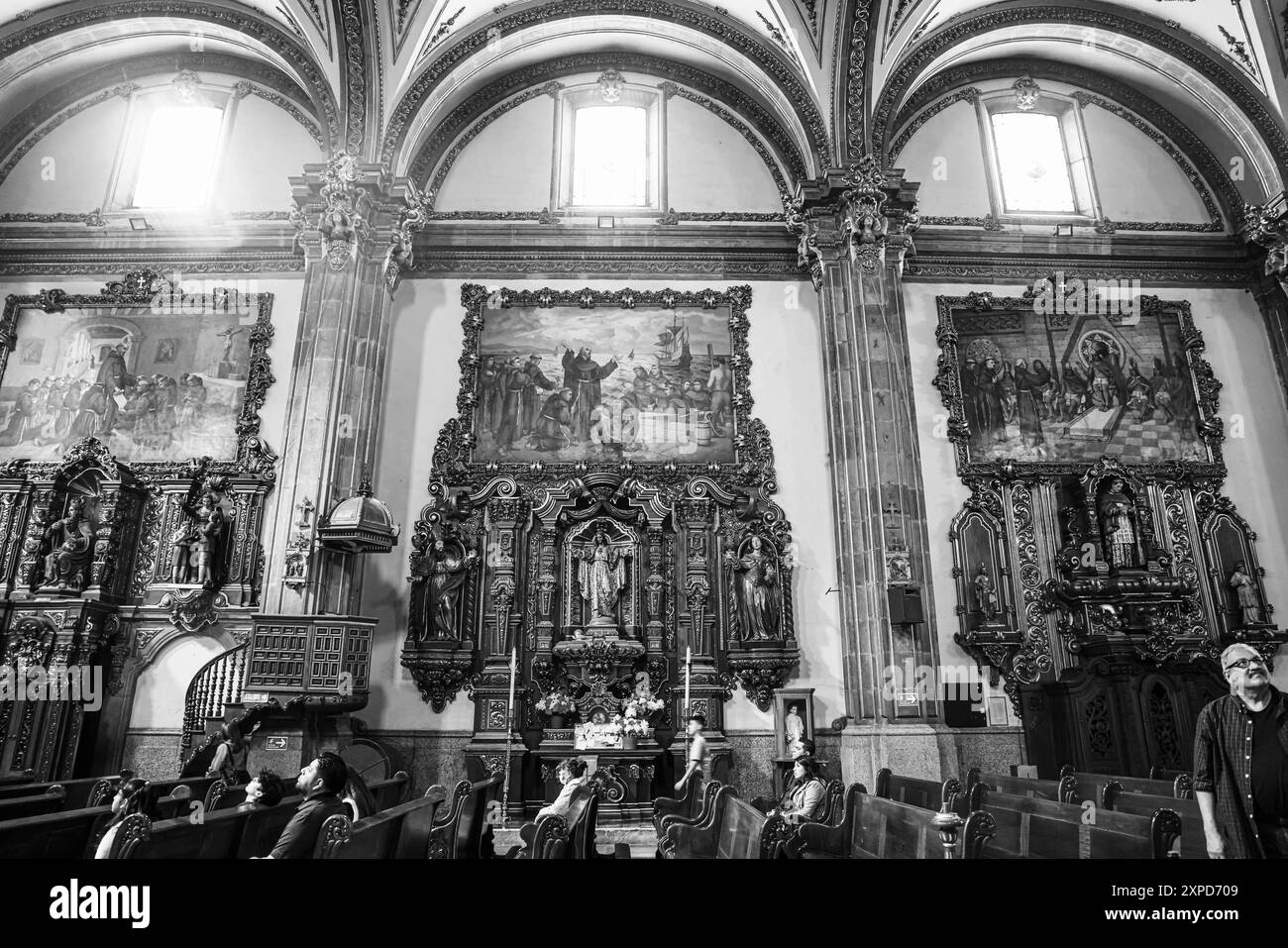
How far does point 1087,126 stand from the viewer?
46.5 ft

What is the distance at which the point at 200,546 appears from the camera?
1120 centimetres

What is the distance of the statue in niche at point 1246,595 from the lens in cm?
1130

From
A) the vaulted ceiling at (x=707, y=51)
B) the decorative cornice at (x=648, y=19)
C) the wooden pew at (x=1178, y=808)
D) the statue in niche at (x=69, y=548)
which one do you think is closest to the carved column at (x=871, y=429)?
the vaulted ceiling at (x=707, y=51)

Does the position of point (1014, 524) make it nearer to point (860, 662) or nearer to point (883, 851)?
point (860, 662)

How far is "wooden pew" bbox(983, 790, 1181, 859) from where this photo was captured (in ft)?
12.4

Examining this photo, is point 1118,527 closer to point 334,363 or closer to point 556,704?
point 556,704

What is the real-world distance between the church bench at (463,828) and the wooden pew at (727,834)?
135 centimetres

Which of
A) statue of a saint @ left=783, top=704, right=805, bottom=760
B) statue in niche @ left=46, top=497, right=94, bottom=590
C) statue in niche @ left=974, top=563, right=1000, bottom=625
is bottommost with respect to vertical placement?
statue of a saint @ left=783, top=704, right=805, bottom=760

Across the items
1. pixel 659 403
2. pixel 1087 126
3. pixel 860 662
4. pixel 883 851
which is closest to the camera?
pixel 883 851

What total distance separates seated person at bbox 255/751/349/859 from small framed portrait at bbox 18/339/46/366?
11.8m

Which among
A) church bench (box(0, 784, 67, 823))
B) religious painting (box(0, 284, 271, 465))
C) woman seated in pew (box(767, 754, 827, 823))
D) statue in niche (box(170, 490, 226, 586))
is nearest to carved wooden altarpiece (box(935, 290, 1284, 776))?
woman seated in pew (box(767, 754, 827, 823))

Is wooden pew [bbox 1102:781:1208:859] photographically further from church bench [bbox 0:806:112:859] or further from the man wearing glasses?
A: church bench [bbox 0:806:112:859]

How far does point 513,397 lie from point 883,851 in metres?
9.05
